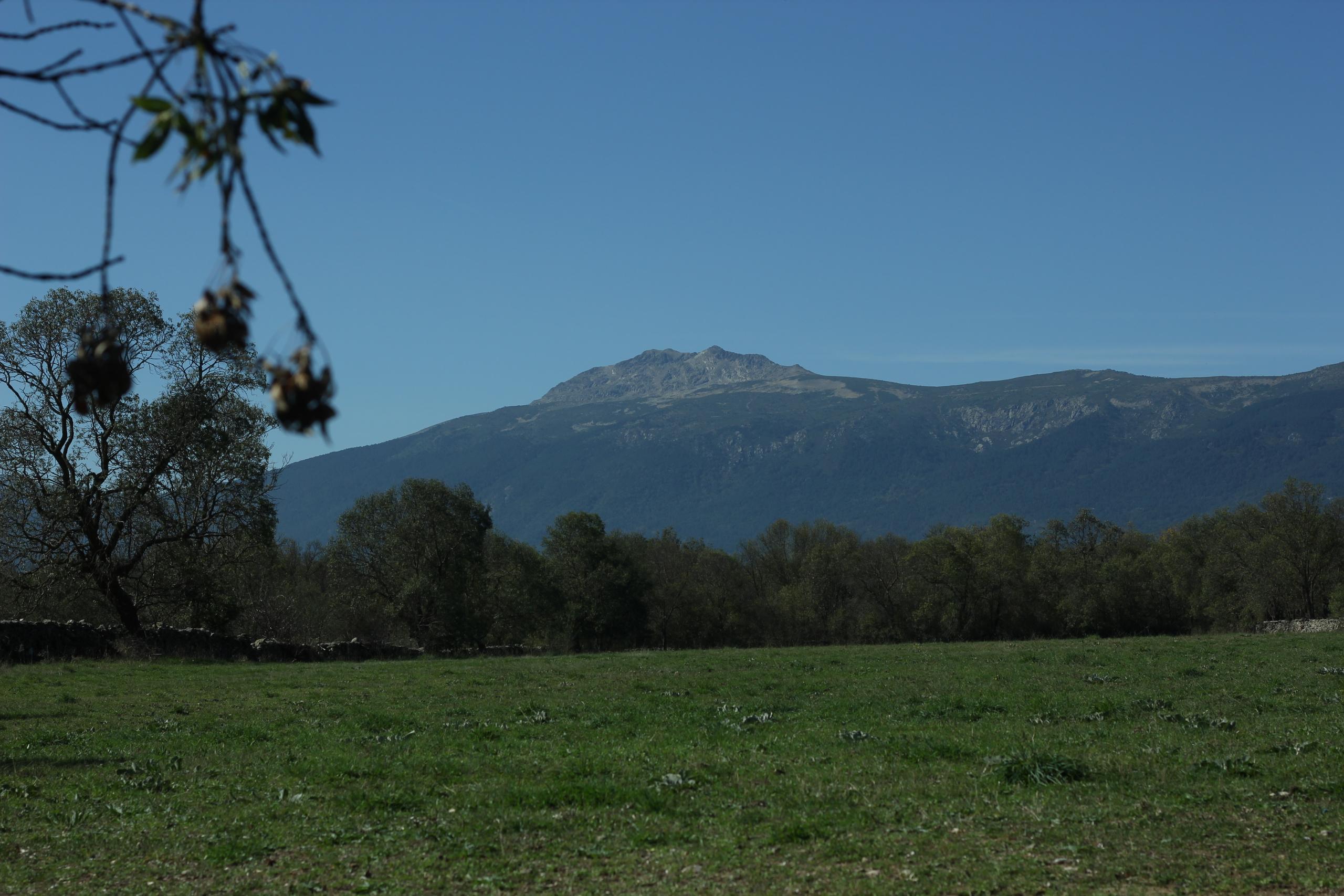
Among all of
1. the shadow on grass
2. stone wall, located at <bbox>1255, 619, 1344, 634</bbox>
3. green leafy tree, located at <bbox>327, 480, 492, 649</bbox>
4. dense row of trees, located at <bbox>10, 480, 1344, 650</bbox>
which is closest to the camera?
the shadow on grass

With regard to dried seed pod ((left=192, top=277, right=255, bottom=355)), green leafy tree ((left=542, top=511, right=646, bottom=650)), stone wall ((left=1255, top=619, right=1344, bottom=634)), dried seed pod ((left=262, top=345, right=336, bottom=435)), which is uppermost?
dried seed pod ((left=192, top=277, right=255, bottom=355))

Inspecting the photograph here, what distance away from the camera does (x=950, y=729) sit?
16.1 m

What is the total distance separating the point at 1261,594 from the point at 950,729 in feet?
243

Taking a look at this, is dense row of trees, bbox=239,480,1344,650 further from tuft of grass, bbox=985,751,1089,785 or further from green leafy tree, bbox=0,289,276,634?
tuft of grass, bbox=985,751,1089,785

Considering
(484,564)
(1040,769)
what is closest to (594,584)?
(484,564)

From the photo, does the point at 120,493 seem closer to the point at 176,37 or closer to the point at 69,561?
the point at 69,561

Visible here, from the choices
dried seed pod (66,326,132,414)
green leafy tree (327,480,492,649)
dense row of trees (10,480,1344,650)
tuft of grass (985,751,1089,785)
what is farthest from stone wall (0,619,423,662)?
dried seed pod (66,326,132,414)

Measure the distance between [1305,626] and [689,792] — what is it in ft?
188

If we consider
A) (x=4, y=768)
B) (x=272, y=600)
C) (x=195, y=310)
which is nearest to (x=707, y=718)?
(x=4, y=768)

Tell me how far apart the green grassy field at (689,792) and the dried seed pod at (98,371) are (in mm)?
6022

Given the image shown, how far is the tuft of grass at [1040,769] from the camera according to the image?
1202 centimetres

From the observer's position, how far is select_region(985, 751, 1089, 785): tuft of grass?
39.4 feet

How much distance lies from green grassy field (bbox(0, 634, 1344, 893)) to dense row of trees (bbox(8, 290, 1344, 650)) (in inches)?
238

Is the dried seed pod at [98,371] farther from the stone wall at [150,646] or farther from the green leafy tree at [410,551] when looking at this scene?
the green leafy tree at [410,551]
